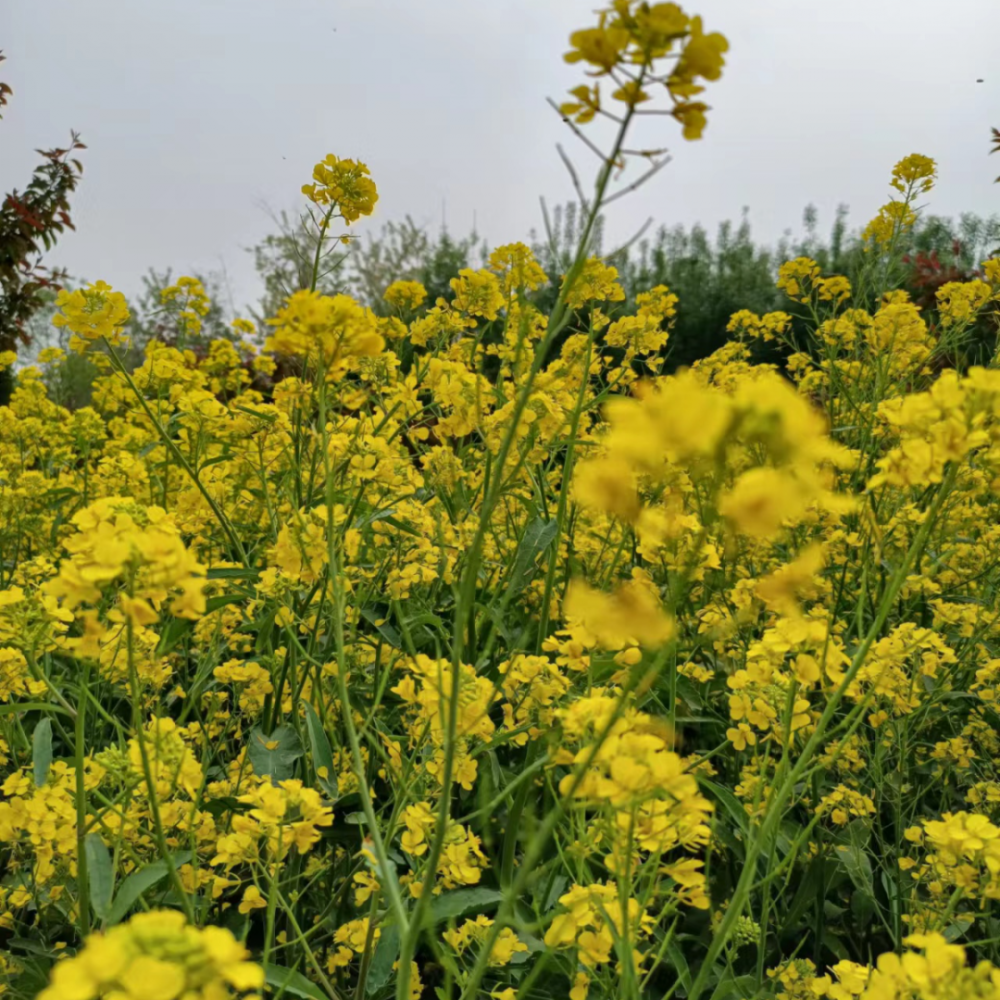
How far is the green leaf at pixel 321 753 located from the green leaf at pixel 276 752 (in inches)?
4.2

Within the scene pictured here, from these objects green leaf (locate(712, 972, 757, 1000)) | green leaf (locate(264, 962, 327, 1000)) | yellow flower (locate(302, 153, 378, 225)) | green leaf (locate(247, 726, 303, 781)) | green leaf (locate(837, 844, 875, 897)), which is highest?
yellow flower (locate(302, 153, 378, 225))

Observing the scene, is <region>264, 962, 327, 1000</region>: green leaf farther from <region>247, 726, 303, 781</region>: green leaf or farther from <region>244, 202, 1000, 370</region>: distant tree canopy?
<region>244, 202, 1000, 370</region>: distant tree canopy

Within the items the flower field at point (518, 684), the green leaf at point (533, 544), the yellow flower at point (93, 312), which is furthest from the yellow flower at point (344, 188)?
the green leaf at point (533, 544)

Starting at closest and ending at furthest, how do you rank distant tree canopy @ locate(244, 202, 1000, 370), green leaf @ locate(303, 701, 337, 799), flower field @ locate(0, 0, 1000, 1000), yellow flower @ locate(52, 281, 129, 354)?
flower field @ locate(0, 0, 1000, 1000) < green leaf @ locate(303, 701, 337, 799) < yellow flower @ locate(52, 281, 129, 354) < distant tree canopy @ locate(244, 202, 1000, 370)

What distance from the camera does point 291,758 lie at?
1.66m

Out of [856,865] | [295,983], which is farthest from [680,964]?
[295,983]

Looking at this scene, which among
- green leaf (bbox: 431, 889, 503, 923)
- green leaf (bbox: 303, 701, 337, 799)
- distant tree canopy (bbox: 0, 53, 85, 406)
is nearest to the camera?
green leaf (bbox: 431, 889, 503, 923)

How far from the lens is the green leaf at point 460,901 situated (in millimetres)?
1304

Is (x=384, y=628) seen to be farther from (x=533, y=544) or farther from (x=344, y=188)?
(x=344, y=188)

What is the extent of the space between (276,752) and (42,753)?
0.43m

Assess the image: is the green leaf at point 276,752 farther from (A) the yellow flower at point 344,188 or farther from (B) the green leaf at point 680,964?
(A) the yellow flower at point 344,188

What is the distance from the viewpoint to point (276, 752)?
1685 millimetres

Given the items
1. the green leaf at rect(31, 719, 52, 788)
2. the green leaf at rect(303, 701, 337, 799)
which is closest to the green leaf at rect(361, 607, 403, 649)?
the green leaf at rect(303, 701, 337, 799)

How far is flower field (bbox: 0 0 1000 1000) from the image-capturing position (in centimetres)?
73
